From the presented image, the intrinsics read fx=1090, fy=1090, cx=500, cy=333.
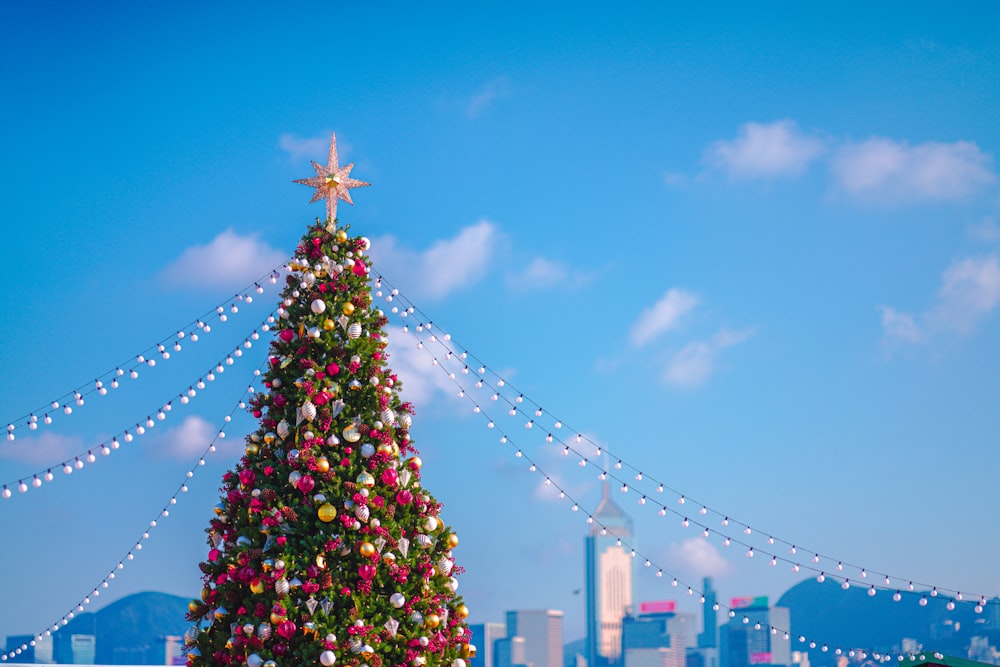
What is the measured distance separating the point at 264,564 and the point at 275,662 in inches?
20.6

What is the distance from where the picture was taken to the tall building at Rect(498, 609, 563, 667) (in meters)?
171

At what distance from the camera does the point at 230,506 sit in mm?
6270

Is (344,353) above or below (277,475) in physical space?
above

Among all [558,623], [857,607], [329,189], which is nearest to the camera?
[329,189]

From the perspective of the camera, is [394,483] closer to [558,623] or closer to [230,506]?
[230,506]

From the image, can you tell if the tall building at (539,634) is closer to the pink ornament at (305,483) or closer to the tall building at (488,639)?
the tall building at (488,639)

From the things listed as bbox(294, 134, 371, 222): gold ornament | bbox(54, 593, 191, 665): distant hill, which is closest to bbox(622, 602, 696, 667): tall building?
bbox(54, 593, 191, 665): distant hill

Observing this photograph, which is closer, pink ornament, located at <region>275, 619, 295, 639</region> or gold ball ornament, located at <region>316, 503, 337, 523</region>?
pink ornament, located at <region>275, 619, 295, 639</region>

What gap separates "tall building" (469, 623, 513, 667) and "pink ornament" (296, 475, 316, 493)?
156295mm

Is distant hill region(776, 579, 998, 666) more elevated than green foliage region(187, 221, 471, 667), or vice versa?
green foliage region(187, 221, 471, 667)

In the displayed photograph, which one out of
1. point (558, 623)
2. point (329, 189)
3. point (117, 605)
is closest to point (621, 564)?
point (558, 623)

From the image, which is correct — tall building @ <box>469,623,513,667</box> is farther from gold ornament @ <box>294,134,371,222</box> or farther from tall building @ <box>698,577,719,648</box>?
gold ornament @ <box>294,134,371,222</box>

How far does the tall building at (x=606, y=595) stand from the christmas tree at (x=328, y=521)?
562 feet

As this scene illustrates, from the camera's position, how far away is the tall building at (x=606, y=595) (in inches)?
A: 7057
